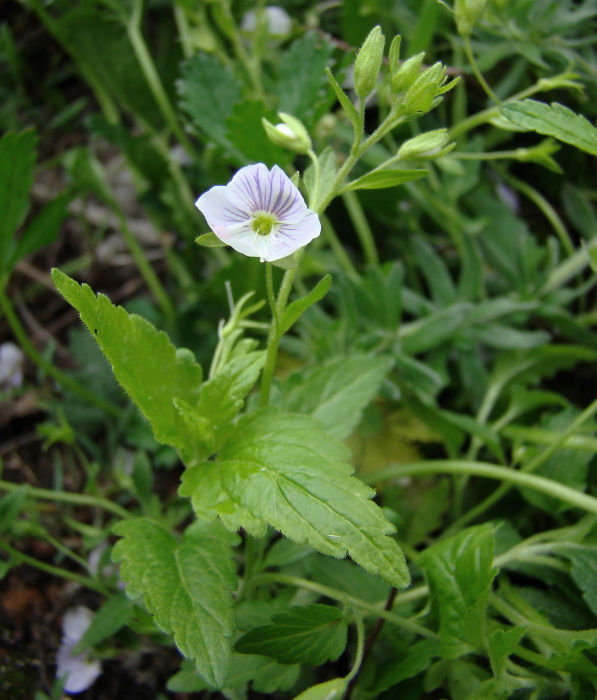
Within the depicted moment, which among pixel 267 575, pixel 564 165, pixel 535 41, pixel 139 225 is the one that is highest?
pixel 535 41

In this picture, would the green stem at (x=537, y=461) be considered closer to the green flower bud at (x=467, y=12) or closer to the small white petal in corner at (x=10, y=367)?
the green flower bud at (x=467, y=12)

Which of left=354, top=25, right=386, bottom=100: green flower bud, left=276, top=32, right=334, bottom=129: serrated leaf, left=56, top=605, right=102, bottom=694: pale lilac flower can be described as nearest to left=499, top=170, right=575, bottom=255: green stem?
left=276, top=32, right=334, bottom=129: serrated leaf

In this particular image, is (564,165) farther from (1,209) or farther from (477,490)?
(1,209)

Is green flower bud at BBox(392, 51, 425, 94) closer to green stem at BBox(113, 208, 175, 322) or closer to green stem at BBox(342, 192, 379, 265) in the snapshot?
green stem at BBox(342, 192, 379, 265)

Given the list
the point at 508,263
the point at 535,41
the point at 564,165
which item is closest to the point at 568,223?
the point at 564,165

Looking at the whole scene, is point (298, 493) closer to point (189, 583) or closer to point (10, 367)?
point (189, 583)

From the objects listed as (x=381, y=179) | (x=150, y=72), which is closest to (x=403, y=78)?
(x=381, y=179)
